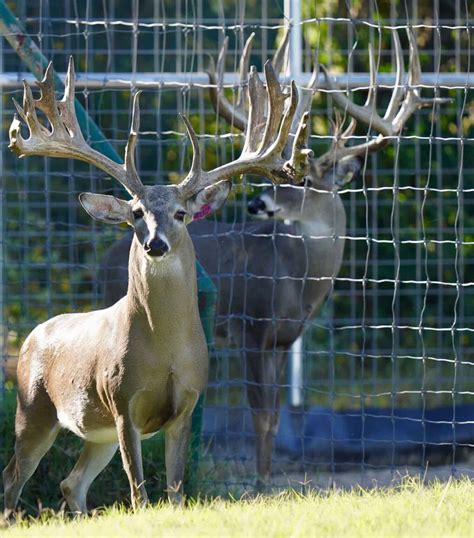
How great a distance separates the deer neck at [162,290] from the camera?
5.97 meters

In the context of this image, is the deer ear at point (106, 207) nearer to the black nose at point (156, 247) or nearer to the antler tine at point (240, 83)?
the black nose at point (156, 247)

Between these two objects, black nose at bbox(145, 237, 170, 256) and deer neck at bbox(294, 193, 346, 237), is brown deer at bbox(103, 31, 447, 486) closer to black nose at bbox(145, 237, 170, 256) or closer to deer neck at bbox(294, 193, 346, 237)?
deer neck at bbox(294, 193, 346, 237)

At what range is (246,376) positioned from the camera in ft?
29.1

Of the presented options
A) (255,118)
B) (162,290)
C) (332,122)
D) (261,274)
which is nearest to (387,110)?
(332,122)

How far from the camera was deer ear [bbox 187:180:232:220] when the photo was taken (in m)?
6.22

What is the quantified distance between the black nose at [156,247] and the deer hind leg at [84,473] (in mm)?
1465

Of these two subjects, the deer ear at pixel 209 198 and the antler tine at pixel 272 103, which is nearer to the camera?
the antler tine at pixel 272 103

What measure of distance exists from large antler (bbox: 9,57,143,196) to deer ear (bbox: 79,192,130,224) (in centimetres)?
8

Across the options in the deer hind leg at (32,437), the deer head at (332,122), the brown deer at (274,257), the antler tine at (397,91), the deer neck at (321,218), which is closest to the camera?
the deer hind leg at (32,437)

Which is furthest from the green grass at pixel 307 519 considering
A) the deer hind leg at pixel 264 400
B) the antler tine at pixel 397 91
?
the antler tine at pixel 397 91

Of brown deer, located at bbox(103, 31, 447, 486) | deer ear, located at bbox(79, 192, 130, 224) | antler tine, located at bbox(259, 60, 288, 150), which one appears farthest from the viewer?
brown deer, located at bbox(103, 31, 447, 486)

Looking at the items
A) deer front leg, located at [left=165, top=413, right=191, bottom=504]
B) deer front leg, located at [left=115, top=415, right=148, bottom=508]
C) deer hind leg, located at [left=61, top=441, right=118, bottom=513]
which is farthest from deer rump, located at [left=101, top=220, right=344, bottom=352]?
deer front leg, located at [left=115, top=415, right=148, bottom=508]

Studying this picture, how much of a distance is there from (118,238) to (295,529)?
17.2 feet

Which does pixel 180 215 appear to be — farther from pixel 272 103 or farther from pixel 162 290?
pixel 272 103
